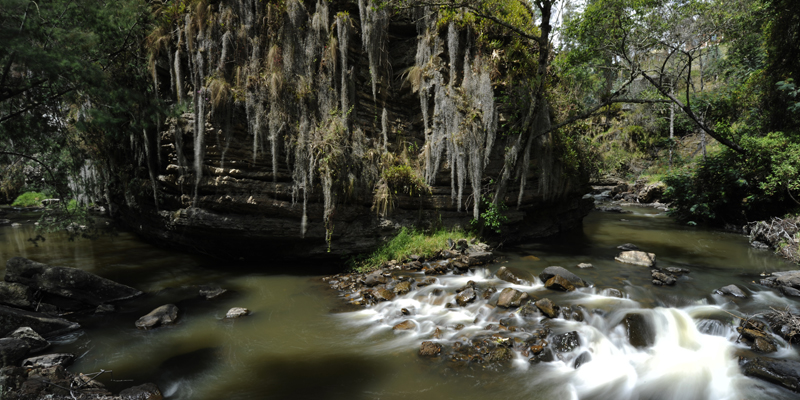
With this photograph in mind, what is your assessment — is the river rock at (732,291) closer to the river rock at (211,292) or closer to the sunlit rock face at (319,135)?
the sunlit rock face at (319,135)

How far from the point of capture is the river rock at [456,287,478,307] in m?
6.99

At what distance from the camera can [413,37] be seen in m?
11.6

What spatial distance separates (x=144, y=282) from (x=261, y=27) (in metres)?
7.51

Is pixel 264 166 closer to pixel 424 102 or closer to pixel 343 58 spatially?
pixel 343 58

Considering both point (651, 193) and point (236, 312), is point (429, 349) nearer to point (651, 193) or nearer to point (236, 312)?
point (236, 312)

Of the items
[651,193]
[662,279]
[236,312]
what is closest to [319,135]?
[236,312]

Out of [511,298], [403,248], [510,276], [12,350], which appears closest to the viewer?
[12,350]

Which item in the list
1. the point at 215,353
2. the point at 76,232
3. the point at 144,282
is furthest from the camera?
the point at 144,282

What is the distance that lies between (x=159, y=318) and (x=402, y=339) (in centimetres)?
472

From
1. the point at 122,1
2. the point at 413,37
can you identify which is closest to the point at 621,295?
the point at 413,37

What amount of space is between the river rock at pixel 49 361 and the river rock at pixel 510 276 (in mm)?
8263

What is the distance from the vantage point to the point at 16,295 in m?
6.28

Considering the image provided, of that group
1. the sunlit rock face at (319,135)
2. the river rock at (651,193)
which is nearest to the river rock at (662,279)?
the sunlit rock face at (319,135)

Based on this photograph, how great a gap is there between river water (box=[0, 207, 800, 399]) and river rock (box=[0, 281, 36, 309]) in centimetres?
112
